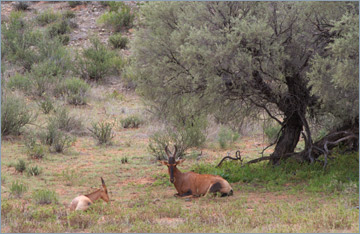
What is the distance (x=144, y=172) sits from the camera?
1278 centimetres

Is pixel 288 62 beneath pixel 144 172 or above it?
above

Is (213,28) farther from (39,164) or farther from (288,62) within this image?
(39,164)

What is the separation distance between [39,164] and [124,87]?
12.0m

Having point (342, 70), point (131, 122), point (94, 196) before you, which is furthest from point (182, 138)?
point (342, 70)

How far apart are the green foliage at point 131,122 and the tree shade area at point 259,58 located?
22.6 ft

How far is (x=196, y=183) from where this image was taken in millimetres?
10133

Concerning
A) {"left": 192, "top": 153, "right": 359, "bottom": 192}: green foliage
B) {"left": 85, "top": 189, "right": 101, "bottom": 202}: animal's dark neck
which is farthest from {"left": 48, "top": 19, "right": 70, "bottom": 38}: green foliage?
{"left": 85, "top": 189, "right": 101, "bottom": 202}: animal's dark neck

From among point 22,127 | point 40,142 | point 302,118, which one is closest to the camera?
point 302,118

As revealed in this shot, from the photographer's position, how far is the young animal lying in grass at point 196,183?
388 inches

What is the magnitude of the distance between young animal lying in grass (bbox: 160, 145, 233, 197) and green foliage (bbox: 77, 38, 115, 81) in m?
15.8

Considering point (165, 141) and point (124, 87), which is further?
point (124, 87)

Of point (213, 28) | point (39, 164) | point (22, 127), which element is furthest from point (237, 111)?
point (22, 127)

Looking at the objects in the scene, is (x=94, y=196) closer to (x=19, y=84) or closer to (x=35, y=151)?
(x=35, y=151)

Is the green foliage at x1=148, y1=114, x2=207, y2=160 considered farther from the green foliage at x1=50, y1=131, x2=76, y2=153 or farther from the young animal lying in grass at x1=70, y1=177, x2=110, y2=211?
the young animal lying in grass at x1=70, y1=177, x2=110, y2=211
